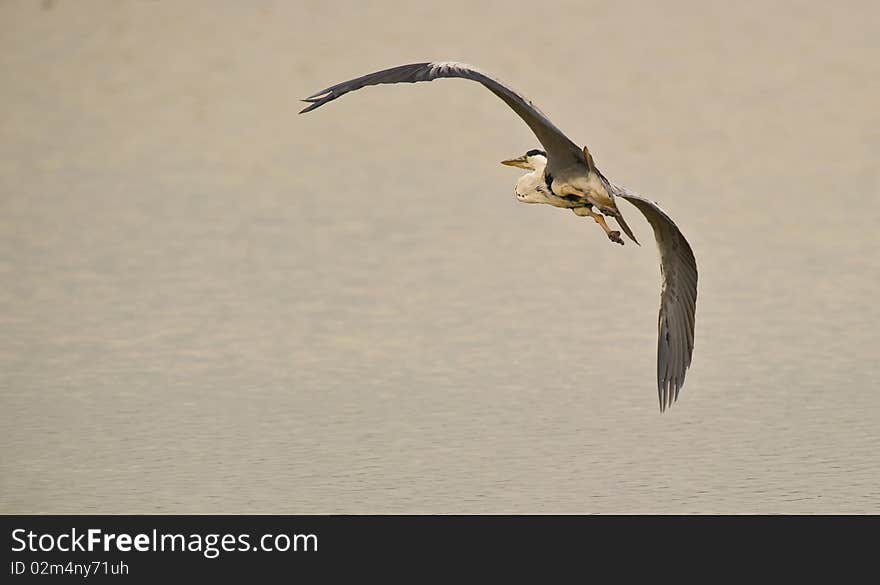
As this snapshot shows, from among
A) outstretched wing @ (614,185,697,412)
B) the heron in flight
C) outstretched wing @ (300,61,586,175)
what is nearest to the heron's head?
the heron in flight

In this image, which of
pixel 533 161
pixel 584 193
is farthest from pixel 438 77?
pixel 533 161

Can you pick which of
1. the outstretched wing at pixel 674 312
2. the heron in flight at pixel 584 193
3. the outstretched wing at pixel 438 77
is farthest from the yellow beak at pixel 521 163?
the outstretched wing at pixel 438 77

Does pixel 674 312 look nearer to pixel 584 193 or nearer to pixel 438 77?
pixel 584 193

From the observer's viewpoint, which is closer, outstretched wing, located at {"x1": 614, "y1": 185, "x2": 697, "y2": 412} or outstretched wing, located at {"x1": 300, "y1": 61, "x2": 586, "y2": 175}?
outstretched wing, located at {"x1": 300, "y1": 61, "x2": 586, "y2": 175}

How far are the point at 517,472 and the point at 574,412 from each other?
82 cm

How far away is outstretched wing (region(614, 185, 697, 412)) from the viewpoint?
816cm

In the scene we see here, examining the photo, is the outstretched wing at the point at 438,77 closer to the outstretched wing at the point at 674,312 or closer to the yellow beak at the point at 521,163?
the yellow beak at the point at 521,163

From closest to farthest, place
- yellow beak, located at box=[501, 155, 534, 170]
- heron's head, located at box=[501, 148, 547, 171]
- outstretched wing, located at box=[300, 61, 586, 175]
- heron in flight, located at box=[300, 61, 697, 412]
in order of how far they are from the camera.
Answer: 1. outstretched wing, located at box=[300, 61, 586, 175]
2. heron in flight, located at box=[300, 61, 697, 412]
3. heron's head, located at box=[501, 148, 547, 171]
4. yellow beak, located at box=[501, 155, 534, 170]

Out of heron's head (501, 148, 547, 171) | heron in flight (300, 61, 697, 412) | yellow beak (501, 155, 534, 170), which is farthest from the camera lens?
yellow beak (501, 155, 534, 170)

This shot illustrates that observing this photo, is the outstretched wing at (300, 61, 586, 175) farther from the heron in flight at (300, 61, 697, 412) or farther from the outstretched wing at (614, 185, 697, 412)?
the outstretched wing at (614, 185, 697, 412)

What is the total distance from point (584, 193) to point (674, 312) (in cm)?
97

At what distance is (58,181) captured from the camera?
14.4m

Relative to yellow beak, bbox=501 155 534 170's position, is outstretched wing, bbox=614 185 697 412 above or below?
below

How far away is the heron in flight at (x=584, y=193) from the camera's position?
6.59m
